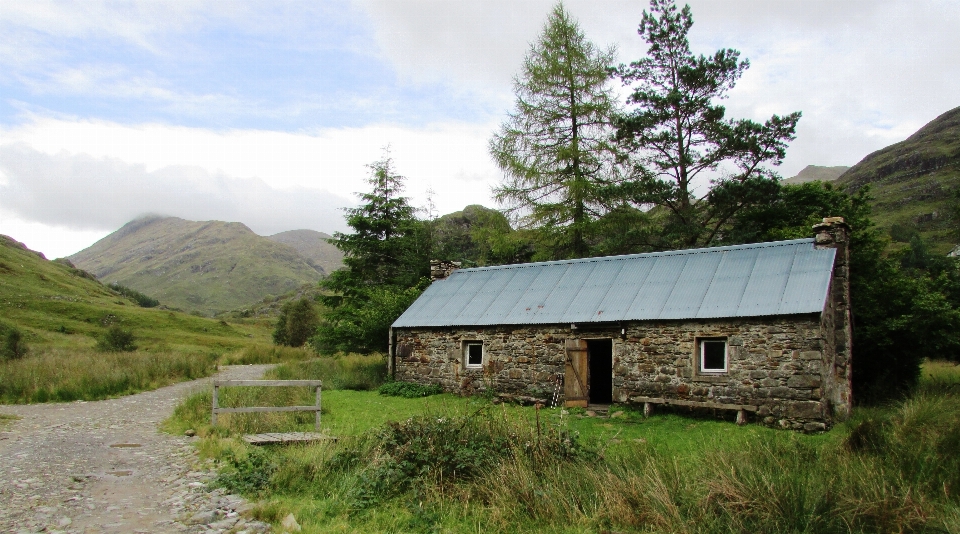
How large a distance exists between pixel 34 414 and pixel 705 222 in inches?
887

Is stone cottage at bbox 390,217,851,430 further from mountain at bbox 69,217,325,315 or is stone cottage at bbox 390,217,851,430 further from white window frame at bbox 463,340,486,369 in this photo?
mountain at bbox 69,217,325,315

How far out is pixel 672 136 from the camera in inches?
983

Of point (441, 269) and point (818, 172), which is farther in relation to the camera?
point (818, 172)

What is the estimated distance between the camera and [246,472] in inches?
325

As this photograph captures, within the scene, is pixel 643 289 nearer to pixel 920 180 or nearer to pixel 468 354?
pixel 468 354

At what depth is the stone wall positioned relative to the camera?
43.4ft

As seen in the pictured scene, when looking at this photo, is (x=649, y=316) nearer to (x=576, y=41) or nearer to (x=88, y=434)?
(x=88, y=434)

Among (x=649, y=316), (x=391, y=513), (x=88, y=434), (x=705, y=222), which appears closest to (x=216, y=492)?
(x=391, y=513)

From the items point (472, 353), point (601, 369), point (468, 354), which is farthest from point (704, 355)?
point (468, 354)

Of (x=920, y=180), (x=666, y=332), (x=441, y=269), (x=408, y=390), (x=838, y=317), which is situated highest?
(x=920, y=180)

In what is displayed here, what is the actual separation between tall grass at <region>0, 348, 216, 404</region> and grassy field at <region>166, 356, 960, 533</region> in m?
10.0

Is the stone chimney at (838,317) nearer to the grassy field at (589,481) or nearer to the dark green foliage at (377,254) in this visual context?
the grassy field at (589,481)

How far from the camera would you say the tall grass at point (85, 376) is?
16875mm

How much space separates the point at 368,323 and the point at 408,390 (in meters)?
4.54
